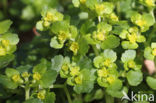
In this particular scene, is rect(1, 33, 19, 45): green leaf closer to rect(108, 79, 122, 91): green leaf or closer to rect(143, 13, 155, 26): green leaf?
rect(108, 79, 122, 91): green leaf

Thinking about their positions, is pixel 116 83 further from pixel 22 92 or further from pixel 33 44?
pixel 33 44

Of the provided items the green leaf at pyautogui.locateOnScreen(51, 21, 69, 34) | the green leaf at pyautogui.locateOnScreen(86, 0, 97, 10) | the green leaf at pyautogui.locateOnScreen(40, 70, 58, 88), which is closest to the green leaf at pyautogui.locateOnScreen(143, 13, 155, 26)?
the green leaf at pyautogui.locateOnScreen(86, 0, 97, 10)

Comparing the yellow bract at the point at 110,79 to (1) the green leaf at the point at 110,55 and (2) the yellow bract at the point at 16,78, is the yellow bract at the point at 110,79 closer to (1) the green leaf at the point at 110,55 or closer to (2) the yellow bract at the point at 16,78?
(1) the green leaf at the point at 110,55

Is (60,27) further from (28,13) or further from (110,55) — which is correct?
(28,13)

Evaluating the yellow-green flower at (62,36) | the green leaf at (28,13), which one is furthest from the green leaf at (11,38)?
the green leaf at (28,13)

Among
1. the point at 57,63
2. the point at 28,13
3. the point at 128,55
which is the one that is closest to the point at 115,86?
the point at 128,55

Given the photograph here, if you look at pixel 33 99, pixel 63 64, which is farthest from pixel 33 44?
pixel 33 99
